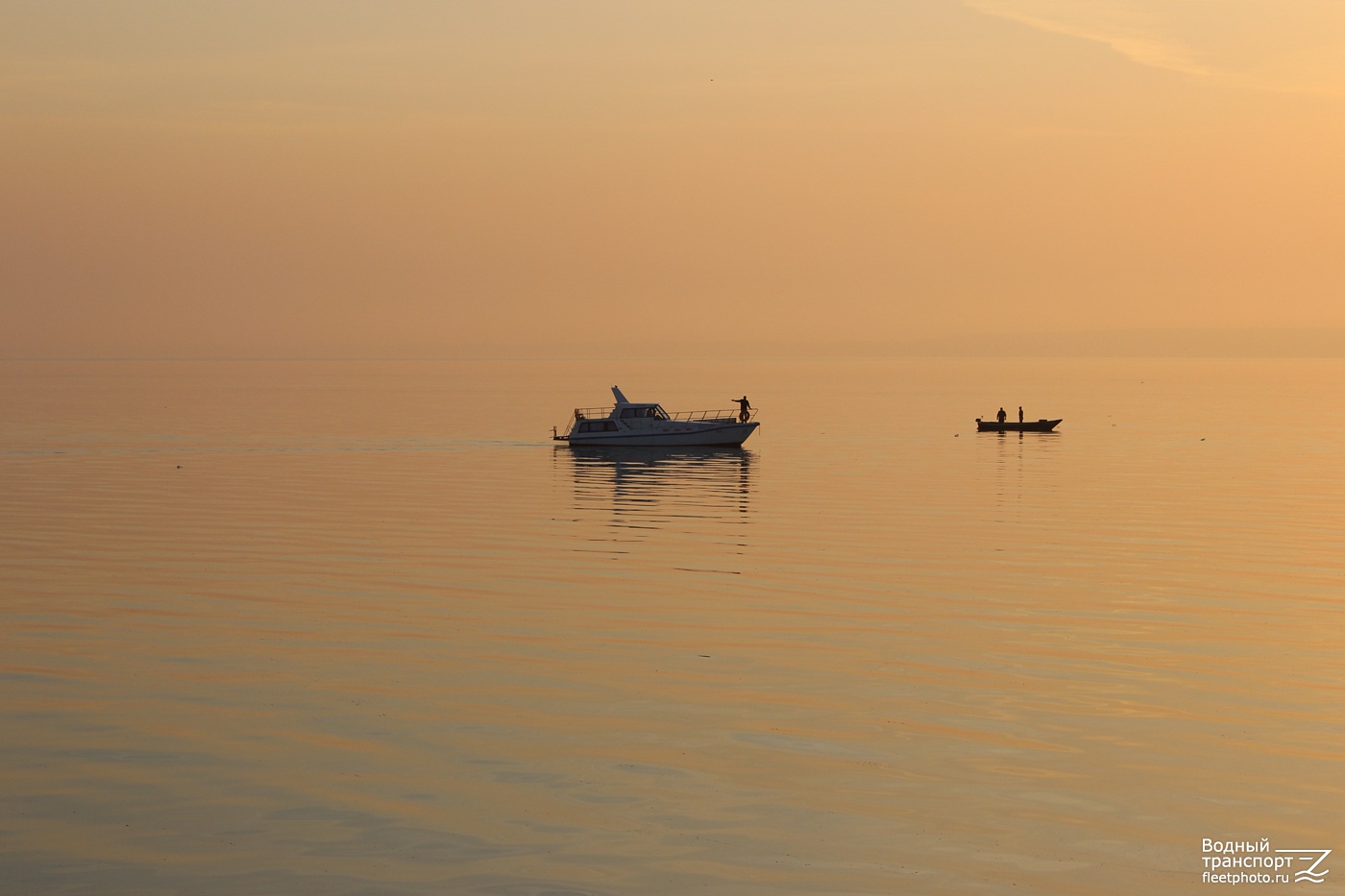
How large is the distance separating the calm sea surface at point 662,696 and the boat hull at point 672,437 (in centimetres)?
3954

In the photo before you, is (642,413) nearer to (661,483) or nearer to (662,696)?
(661,483)

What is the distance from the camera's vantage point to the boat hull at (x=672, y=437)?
341ft

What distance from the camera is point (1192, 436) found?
389 ft

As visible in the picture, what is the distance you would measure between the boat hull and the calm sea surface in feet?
130

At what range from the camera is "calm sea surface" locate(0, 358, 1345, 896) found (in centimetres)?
1889

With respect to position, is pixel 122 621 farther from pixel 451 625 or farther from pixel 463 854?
pixel 463 854

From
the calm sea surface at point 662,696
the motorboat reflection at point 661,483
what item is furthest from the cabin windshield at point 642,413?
the calm sea surface at point 662,696

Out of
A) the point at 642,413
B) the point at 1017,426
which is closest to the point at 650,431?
the point at 642,413

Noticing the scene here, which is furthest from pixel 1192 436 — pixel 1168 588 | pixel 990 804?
pixel 990 804

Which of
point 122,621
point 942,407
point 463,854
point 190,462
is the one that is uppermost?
point 942,407

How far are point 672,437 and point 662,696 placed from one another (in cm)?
7752

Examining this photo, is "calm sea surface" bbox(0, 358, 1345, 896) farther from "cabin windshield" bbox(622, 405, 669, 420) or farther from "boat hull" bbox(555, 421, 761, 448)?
"cabin windshield" bbox(622, 405, 669, 420)

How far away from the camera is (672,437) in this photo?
105 m

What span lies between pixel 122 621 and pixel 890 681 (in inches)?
708
